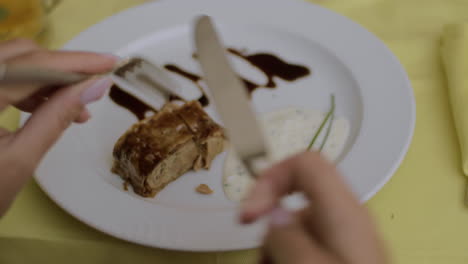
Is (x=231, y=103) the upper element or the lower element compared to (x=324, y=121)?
upper

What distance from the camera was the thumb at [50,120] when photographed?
86cm

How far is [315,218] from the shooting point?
0.61 meters

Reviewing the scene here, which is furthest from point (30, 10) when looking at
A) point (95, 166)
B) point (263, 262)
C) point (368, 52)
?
point (263, 262)

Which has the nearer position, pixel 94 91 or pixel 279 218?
pixel 279 218

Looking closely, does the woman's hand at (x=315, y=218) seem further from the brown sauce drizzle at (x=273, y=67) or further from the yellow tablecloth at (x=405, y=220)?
the brown sauce drizzle at (x=273, y=67)

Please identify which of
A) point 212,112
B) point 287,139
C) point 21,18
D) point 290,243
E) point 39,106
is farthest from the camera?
point 21,18

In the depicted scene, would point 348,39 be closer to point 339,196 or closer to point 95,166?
point 95,166

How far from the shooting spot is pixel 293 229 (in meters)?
0.61

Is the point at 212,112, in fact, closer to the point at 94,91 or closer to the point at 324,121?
the point at 324,121

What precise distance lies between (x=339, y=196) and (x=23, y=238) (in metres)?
0.89

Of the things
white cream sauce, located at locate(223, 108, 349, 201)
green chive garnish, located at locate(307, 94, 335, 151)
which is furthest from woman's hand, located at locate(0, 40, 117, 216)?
green chive garnish, located at locate(307, 94, 335, 151)

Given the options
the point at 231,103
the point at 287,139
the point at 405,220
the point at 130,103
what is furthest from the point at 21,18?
the point at 405,220

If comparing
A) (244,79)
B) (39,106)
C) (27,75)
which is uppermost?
(27,75)

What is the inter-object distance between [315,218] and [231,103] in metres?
0.20
